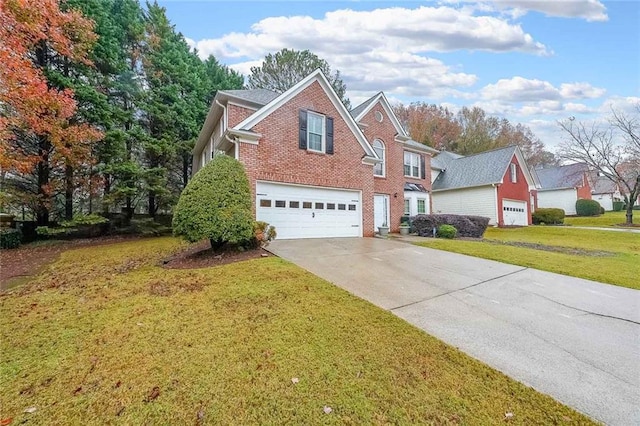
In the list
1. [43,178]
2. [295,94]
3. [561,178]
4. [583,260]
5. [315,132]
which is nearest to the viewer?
Result: [583,260]

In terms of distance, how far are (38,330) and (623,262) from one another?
44.6 ft

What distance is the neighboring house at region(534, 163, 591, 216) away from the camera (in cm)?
3055

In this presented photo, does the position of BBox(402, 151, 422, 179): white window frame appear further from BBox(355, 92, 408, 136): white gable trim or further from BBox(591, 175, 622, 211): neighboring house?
BBox(591, 175, 622, 211): neighboring house

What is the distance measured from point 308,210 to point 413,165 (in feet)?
35.8

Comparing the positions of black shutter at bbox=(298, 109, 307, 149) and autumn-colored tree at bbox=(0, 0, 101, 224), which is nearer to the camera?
autumn-colored tree at bbox=(0, 0, 101, 224)

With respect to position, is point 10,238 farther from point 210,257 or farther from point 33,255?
point 210,257

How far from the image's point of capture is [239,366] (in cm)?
278

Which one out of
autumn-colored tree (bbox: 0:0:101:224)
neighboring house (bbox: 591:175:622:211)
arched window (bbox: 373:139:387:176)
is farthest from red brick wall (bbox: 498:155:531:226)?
neighboring house (bbox: 591:175:622:211)

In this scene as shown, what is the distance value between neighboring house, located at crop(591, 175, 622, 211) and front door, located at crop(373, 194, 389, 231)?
138 feet

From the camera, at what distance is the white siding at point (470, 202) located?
1973 cm

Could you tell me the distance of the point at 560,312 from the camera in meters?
4.50

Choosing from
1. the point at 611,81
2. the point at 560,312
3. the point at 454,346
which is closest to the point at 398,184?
the point at 611,81

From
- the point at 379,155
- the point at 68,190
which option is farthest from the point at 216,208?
the point at 68,190

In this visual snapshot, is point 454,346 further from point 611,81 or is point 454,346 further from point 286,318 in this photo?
point 611,81
